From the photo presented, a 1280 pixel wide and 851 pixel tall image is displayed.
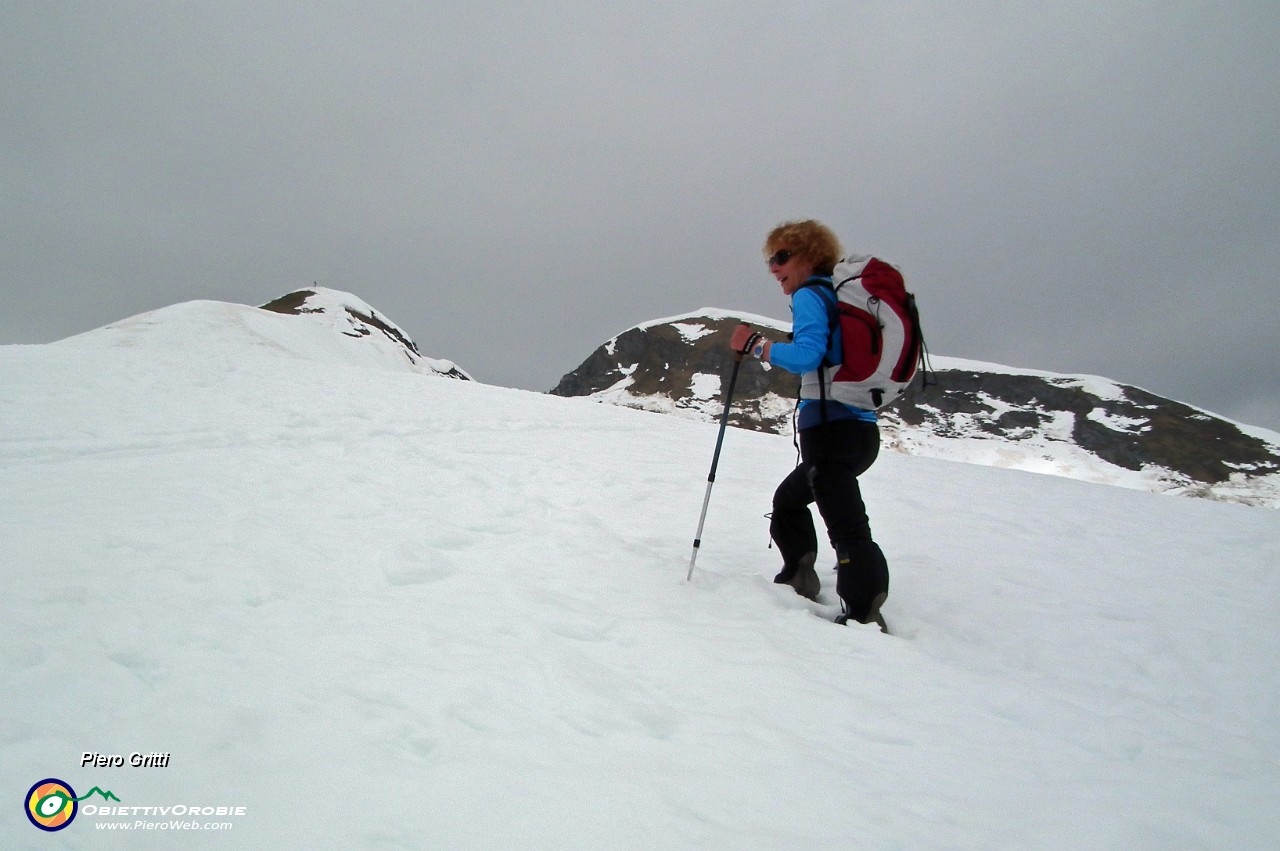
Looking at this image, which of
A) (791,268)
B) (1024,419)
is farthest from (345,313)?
(1024,419)

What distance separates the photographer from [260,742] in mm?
1968

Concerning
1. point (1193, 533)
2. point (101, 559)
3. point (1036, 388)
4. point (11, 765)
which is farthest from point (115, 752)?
point (1036, 388)

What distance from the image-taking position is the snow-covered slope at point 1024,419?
8262 centimetres

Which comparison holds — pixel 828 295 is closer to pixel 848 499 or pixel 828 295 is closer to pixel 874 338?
pixel 874 338

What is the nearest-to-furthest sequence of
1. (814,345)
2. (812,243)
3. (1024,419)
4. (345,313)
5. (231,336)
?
(814,345), (812,243), (231,336), (345,313), (1024,419)

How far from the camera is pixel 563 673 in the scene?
8.79ft

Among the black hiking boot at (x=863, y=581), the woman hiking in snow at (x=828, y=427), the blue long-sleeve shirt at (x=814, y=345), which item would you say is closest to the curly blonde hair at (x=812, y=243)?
the woman hiking in snow at (x=828, y=427)

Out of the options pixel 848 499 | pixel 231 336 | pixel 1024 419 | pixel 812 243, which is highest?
pixel 1024 419

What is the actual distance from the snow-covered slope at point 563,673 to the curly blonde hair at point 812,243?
8.12 feet

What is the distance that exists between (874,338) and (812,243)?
928mm

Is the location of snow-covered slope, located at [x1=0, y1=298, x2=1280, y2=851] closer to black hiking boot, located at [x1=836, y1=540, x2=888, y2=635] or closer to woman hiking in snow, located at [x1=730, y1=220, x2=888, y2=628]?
black hiking boot, located at [x1=836, y1=540, x2=888, y2=635]

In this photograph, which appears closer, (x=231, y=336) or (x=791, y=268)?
(x=791, y=268)

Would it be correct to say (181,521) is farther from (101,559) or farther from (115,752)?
(115,752)

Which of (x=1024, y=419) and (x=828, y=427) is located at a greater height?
(x=1024, y=419)
